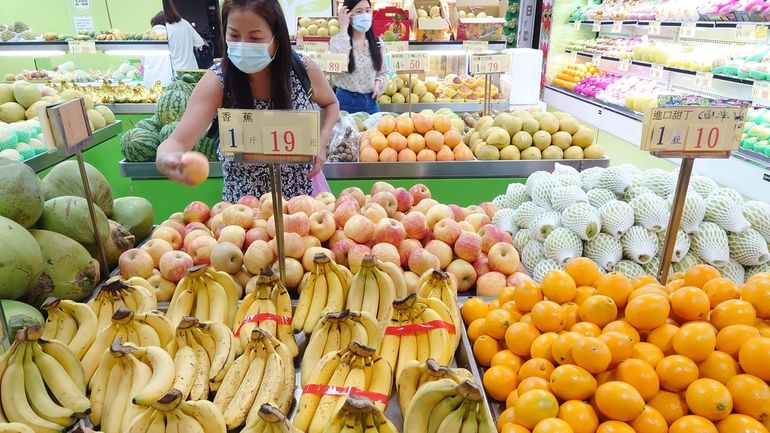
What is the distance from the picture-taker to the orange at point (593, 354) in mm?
1131

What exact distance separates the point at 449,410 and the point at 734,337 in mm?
702

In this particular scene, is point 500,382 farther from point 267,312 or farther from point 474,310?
point 267,312

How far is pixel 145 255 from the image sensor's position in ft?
5.81

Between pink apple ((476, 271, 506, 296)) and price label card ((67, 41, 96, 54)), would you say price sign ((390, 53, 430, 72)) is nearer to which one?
pink apple ((476, 271, 506, 296))

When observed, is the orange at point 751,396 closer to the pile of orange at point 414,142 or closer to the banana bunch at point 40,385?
the banana bunch at point 40,385

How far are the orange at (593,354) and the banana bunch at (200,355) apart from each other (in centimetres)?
87

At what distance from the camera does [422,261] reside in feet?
5.76

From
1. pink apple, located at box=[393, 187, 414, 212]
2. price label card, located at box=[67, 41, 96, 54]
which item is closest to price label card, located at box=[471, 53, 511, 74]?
pink apple, located at box=[393, 187, 414, 212]

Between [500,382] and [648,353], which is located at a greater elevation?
[648,353]

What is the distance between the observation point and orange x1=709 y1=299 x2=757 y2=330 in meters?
1.20

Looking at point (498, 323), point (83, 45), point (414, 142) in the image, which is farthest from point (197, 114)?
point (83, 45)

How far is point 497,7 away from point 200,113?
5.48 metres

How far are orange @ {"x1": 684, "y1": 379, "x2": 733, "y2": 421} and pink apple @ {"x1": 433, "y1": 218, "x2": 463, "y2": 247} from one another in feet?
3.08

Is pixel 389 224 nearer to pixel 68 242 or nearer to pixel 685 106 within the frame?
pixel 685 106
